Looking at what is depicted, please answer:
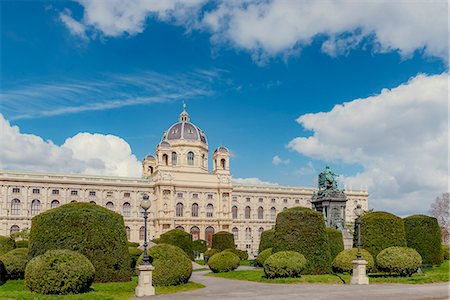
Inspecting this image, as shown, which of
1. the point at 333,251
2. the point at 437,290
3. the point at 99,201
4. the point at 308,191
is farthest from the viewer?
the point at 308,191

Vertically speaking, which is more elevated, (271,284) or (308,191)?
(308,191)

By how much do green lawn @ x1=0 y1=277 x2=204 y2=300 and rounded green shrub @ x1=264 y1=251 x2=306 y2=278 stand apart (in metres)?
4.04

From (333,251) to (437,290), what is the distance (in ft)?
40.2

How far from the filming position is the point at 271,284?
75.0 feet

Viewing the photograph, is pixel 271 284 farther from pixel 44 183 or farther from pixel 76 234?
pixel 44 183

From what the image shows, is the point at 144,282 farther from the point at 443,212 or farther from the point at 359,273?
the point at 443,212

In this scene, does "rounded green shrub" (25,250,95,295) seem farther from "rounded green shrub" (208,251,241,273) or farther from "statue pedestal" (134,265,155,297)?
"rounded green shrub" (208,251,241,273)

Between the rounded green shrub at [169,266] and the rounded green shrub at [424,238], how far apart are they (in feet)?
57.6

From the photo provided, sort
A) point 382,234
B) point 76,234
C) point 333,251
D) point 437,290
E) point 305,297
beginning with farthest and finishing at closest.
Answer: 1. point 333,251
2. point 382,234
3. point 76,234
4. point 437,290
5. point 305,297

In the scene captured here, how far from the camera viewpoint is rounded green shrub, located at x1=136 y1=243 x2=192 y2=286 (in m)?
21.6

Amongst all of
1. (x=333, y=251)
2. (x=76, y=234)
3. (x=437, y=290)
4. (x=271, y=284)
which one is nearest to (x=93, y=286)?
(x=76, y=234)

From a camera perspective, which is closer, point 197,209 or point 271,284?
point 271,284

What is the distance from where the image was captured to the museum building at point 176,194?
75875 millimetres

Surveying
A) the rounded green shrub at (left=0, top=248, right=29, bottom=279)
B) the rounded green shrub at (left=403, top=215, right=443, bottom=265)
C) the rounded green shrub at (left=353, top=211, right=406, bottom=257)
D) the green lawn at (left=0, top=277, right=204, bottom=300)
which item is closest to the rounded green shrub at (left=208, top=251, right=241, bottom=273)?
the rounded green shrub at (left=353, top=211, right=406, bottom=257)
